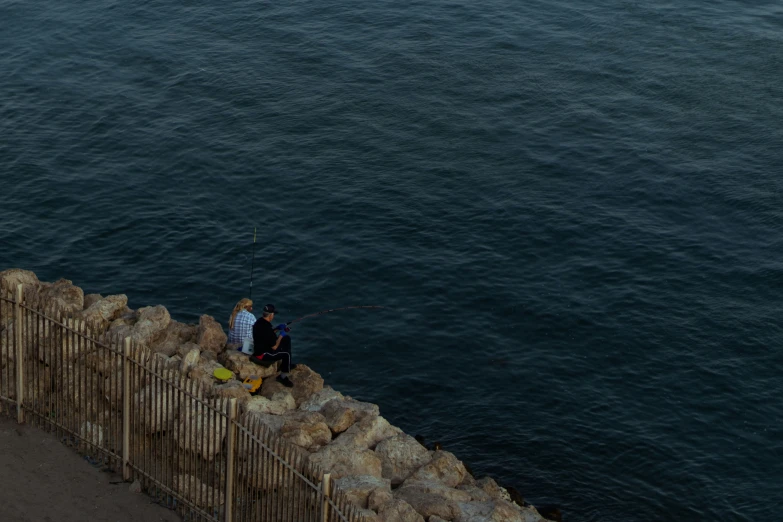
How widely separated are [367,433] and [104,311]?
24.0ft

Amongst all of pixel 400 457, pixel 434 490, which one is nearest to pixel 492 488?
pixel 400 457

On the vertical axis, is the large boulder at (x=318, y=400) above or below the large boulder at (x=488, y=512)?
below

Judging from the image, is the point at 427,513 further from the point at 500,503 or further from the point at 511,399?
the point at 511,399

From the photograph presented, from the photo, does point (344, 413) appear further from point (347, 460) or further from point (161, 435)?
point (161, 435)

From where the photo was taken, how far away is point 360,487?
2062 centimetres

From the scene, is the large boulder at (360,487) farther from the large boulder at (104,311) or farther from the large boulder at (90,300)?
the large boulder at (90,300)

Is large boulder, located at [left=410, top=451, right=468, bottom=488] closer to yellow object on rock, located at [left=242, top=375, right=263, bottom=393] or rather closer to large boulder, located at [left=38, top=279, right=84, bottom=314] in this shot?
yellow object on rock, located at [left=242, top=375, right=263, bottom=393]

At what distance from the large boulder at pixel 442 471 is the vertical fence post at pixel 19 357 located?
8.01m

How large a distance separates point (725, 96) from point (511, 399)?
25268 millimetres

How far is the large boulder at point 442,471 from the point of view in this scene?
2292 cm

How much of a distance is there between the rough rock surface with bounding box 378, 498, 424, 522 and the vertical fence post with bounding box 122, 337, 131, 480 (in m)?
4.78

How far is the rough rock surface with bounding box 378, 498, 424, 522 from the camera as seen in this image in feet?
64.8

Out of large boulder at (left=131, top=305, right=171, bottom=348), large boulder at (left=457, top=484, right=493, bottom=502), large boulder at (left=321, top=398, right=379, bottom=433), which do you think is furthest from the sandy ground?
large boulder at (left=457, top=484, right=493, bottom=502)

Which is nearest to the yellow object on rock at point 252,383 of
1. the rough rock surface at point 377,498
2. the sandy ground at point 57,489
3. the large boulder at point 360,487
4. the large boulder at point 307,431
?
the large boulder at point 307,431
